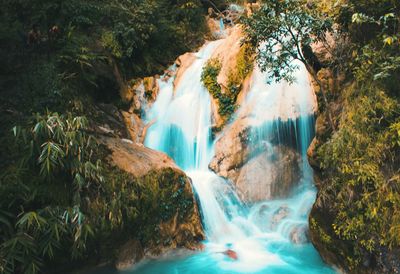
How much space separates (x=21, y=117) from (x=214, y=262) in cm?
466

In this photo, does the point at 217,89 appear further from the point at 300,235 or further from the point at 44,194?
the point at 44,194

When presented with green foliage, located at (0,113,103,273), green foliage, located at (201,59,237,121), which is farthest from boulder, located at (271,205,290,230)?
green foliage, located at (0,113,103,273)

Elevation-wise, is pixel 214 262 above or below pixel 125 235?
below

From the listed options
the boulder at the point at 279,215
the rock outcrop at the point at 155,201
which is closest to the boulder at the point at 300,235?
the boulder at the point at 279,215

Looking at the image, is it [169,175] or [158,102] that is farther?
[158,102]

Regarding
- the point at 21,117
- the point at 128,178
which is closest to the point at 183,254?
the point at 128,178

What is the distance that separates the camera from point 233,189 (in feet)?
30.5

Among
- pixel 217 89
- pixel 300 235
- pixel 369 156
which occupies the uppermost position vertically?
pixel 217 89

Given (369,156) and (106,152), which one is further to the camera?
(106,152)

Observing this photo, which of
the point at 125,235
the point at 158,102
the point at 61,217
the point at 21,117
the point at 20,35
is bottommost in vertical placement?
the point at 125,235

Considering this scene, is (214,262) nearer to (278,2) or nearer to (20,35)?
(278,2)

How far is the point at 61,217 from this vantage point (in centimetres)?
530

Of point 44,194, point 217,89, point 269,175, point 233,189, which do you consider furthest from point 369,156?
point 217,89

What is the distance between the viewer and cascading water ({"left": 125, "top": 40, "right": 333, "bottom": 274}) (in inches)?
277
